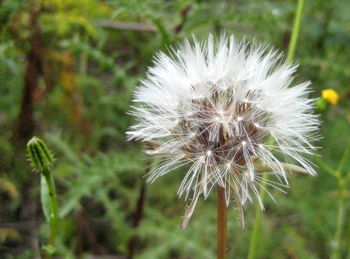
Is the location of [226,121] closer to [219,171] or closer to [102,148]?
[219,171]

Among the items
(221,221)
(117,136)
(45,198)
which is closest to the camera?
(221,221)

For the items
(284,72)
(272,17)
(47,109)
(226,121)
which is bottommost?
(226,121)

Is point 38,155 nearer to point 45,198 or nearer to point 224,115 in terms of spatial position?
point 45,198

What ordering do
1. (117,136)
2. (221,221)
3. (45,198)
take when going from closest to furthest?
(221,221), (45,198), (117,136)

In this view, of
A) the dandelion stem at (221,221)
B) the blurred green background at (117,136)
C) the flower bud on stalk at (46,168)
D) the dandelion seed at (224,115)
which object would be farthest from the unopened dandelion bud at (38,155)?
the blurred green background at (117,136)

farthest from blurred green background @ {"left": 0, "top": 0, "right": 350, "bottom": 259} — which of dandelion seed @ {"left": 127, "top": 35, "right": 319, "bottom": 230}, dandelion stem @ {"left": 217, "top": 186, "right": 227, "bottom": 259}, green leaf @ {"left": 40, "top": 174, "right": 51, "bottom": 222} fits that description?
dandelion stem @ {"left": 217, "top": 186, "right": 227, "bottom": 259}

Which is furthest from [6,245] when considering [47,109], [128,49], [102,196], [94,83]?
[128,49]

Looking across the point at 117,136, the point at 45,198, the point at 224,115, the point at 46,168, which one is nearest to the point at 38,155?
the point at 46,168
